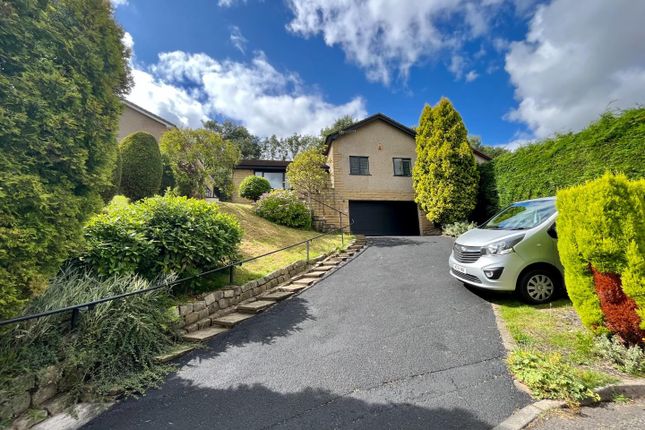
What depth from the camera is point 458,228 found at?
39.2 feet

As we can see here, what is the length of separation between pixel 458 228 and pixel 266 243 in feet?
26.8

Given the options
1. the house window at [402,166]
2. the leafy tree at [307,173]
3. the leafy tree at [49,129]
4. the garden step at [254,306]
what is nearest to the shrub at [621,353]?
the garden step at [254,306]

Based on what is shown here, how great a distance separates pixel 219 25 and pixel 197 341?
30.0 ft

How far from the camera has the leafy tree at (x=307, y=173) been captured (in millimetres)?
13875

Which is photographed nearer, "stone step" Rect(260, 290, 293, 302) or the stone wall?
the stone wall

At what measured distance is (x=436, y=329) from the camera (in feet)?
13.8

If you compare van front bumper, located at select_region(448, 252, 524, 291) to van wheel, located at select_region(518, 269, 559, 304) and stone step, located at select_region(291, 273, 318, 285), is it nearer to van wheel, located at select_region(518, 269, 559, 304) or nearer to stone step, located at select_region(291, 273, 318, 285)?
van wheel, located at select_region(518, 269, 559, 304)

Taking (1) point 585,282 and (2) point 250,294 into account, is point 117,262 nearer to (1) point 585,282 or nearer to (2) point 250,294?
(2) point 250,294

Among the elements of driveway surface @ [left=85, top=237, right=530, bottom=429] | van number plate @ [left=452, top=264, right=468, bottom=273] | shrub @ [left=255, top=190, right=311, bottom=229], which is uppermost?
shrub @ [left=255, top=190, right=311, bottom=229]

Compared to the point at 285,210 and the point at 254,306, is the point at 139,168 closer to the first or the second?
the point at 285,210

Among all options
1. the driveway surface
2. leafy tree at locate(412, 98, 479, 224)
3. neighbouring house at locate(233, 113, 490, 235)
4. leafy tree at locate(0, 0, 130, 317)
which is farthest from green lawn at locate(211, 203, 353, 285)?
leafy tree at locate(412, 98, 479, 224)

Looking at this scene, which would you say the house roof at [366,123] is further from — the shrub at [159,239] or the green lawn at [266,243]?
the shrub at [159,239]

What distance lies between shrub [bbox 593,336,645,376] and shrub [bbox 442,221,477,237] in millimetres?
8639

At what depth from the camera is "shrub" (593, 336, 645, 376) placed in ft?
9.69
